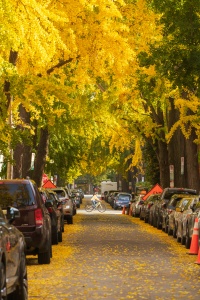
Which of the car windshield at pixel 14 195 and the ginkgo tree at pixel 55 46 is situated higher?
the ginkgo tree at pixel 55 46

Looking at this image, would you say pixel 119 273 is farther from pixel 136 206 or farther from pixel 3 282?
pixel 136 206

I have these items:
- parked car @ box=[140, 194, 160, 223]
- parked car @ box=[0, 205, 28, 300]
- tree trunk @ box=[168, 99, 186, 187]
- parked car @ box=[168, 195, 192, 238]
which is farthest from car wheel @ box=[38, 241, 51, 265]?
tree trunk @ box=[168, 99, 186, 187]

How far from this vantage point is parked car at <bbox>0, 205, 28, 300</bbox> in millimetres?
11639

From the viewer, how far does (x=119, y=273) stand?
19625 millimetres

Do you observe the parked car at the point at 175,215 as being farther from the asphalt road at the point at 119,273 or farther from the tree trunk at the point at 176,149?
the tree trunk at the point at 176,149

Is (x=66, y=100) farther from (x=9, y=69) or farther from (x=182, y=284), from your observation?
(x=182, y=284)

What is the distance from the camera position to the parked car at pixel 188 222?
1104 inches

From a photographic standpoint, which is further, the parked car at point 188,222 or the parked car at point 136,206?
the parked car at point 136,206

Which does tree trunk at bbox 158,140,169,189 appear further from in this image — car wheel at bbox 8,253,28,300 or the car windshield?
car wheel at bbox 8,253,28,300

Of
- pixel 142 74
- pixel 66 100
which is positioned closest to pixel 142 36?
pixel 142 74

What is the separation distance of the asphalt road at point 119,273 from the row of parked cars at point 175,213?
0.56m

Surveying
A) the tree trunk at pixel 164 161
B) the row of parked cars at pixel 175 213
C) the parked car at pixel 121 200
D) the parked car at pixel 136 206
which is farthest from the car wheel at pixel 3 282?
the parked car at pixel 121 200

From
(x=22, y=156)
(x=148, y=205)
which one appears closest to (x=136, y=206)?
(x=148, y=205)

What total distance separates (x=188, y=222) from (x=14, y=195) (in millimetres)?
8517
